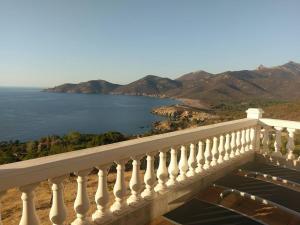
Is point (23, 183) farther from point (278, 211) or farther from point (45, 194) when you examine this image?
point (45, 194)

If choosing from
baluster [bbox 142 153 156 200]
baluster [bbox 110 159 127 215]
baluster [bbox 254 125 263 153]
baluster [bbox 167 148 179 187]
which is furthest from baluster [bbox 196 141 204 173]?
baluster [bbox 254 125 263 153]

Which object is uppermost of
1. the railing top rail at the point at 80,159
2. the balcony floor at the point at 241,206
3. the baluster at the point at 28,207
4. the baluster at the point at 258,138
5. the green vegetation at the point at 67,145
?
the railing top rail at the point at 80,159

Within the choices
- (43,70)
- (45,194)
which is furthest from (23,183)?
(43,70)

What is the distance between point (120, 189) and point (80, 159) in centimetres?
64

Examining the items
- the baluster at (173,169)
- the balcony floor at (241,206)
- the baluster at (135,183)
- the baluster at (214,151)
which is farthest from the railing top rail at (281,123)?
the baluster at (135,183)

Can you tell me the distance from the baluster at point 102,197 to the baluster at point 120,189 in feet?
0.47

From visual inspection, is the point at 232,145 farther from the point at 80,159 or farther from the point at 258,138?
the point at 80,159

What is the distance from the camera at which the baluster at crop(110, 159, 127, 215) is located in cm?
245

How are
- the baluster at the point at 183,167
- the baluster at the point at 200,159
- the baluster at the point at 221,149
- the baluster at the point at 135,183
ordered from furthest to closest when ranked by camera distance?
the baluster at the point at 221,149 → the baluster at the point at 200,159 → the baluster at the point at 183,167 → the baluster at the point at 135,183

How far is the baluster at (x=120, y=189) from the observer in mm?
2453

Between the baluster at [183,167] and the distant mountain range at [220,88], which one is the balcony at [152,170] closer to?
the baluster at [183,167]

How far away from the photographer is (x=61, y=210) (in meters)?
1.95

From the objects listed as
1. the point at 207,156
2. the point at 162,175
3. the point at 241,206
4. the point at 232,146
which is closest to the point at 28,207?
the point at 162,175

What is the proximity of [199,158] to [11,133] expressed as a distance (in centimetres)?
5624
